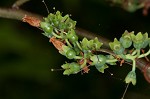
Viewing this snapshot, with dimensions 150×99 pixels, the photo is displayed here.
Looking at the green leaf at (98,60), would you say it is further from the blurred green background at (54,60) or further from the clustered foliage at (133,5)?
the blurred green background at (54,60)

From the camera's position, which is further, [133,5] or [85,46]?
[133,5]

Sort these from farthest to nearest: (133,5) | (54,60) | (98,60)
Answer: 1. (54,60)
2. (133,5)
3. (98,60)

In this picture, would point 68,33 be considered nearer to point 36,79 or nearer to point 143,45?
point 143,45

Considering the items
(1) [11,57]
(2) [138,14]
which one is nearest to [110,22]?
(2) [138,14]

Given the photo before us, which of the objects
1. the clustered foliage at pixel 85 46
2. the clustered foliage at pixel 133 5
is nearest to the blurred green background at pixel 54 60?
the clustered foliage at pixel 133 5

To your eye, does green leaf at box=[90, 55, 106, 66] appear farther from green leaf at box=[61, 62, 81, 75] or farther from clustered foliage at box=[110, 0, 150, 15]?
clustered foliage at box=[110, 0, 150, 15]

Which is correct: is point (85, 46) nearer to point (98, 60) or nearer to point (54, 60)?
point (98, 60)

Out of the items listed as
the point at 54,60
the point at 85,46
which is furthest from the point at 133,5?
the point at 54,60
